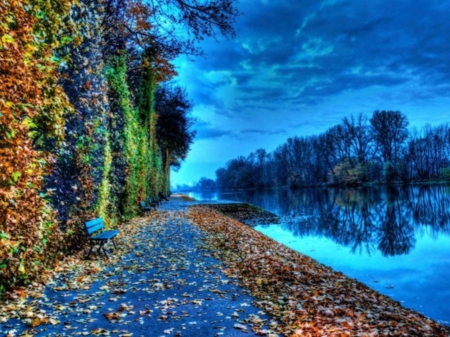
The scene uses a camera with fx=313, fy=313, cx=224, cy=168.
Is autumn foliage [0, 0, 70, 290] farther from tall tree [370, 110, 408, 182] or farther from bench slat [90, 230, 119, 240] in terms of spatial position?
tall tree [370, 110, 408, 182]

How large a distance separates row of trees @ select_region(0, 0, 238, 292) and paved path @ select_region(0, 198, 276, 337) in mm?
1148

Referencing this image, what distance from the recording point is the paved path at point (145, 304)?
14.8ft

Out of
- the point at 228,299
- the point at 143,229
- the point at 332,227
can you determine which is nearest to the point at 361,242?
the point at 332,227

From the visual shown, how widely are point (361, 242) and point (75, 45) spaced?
612 inches

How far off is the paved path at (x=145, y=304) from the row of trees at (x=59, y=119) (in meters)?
1.15

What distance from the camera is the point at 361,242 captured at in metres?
16.5

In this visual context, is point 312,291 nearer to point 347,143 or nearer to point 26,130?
point 26,130

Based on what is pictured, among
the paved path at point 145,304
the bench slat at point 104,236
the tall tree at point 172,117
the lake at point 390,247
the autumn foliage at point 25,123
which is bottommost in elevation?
the lake at point 390,247

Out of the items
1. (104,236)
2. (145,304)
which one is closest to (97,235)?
(104,236)

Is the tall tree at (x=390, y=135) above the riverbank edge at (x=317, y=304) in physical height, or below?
above

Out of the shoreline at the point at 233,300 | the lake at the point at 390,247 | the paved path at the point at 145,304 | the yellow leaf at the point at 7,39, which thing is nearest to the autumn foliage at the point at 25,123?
the yellow leaf at the point at 7,39

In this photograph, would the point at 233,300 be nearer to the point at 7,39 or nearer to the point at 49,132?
the point at 49,132

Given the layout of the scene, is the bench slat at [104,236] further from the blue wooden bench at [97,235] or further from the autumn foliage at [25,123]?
the autumn foliage at [25,123]

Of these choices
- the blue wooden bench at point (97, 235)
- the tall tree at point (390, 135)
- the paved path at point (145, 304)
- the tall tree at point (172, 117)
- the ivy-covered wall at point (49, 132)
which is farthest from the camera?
the tall tree at point (390, 135)
